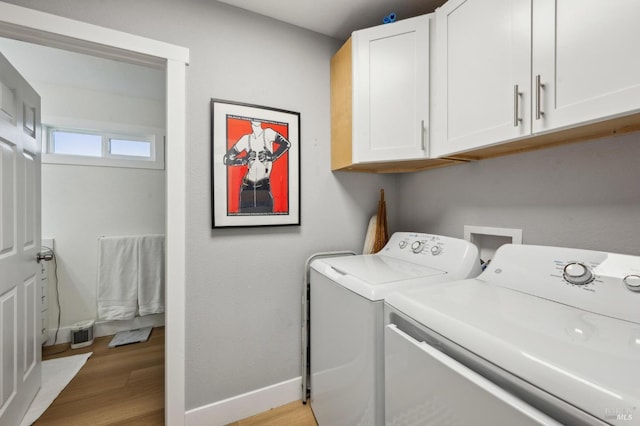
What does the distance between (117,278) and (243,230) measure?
194 cm

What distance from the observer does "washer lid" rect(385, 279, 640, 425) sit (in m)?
0.44

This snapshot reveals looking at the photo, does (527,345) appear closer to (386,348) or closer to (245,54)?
(386,348)

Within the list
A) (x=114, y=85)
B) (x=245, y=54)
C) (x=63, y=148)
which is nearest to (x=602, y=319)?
(x=245, y=54)

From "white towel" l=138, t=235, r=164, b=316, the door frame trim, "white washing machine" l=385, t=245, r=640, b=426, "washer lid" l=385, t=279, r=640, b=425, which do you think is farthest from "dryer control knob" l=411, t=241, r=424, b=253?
"white towel" l=138, t=235, r=164, b=316

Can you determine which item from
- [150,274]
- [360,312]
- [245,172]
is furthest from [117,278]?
[360,312]

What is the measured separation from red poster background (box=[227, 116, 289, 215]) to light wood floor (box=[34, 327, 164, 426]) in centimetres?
138

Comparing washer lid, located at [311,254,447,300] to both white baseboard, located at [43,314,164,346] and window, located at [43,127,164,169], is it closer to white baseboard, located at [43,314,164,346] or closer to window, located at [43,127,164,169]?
white baseboard, located at [43,314,164,346]

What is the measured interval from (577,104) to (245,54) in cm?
154

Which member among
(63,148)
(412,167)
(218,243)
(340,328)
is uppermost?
(63,148)

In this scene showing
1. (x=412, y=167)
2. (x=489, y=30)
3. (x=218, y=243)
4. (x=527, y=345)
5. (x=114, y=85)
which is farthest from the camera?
(x=114, y=85)

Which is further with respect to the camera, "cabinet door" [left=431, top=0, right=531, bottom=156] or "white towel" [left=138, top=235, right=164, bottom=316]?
"white towel" [left=138, top=235, right=164, bottom=316]

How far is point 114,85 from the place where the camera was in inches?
98.0

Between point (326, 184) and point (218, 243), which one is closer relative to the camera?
point (218, 243)

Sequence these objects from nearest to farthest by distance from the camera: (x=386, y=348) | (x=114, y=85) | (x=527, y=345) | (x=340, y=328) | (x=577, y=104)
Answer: (x=527, y=345), (x=577, y=104), (x=386, y=348), (x=340, y=328), (x=114, y=85)
